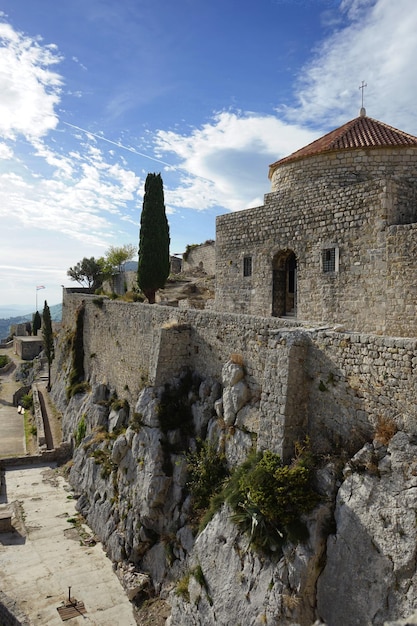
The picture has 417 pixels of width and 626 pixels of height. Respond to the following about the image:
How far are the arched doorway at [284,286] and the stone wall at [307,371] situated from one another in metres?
2.92

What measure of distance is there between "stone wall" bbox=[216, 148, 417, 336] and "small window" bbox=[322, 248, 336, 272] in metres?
0.14

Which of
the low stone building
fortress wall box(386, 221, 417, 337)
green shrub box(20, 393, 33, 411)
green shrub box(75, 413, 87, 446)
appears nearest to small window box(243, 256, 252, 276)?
fortress wall box(386, 221, 417, 337)

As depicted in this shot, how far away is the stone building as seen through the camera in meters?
11.1

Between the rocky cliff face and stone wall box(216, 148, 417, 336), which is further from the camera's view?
stone wall box(216, 148, 417, 336)

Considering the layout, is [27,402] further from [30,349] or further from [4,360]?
[4,360]

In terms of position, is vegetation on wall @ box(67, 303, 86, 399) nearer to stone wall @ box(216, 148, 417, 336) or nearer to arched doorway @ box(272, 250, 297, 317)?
stone wall @ box(216, 148, 417, 336)

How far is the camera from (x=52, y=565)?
46.4 ft

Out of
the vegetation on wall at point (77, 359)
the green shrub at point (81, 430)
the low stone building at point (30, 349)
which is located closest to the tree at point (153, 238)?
the vegetation on wall at point (77, 359)

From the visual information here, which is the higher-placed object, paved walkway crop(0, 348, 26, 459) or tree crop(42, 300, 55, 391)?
tree crop(42, 300, 55, 391)

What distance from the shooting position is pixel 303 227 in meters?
13.7

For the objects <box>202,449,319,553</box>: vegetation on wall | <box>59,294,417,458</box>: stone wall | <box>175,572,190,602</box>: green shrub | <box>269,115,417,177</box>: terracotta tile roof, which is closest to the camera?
<box>59,294,417,458</box>: stone wall

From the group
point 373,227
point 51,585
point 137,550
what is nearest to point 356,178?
point 373,227

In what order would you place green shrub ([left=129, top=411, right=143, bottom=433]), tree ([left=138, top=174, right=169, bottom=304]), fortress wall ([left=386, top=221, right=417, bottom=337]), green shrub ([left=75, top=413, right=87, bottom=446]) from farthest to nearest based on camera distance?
tree ([left=138, top=174, right=169, bottom=304])
green shrub ([left=75, top=413, right=87, bottom=446])
green shrub ([left=129, top=411, right=143, bottom=433])
fortress wall ([left=386, top=221, right=417, bottom=337])

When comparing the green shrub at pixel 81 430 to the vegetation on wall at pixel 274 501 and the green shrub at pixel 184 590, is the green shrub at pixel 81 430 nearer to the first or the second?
the green shrub at pixel 184 590
